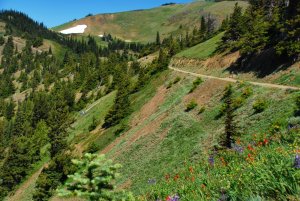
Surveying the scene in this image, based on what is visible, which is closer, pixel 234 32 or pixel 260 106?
pixel 260 106

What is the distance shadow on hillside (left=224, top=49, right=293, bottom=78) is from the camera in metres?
48.7

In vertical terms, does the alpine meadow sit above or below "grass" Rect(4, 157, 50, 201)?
Answer: above

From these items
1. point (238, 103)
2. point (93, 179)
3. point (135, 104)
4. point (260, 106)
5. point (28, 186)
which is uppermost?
point (93, 179)

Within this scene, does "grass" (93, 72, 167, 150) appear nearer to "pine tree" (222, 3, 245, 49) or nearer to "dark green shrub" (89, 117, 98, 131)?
"dark green shrub" (89, 117, 98, 131)

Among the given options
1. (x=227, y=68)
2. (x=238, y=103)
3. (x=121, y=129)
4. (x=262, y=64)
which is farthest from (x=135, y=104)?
(x=238, y=103)

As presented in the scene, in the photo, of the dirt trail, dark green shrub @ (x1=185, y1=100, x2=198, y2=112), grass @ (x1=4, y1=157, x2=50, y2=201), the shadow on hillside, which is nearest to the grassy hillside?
dark green shrub @ (x1=185, y1=100, x2=198, y2=112)

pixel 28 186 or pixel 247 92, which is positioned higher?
pixel 247 92

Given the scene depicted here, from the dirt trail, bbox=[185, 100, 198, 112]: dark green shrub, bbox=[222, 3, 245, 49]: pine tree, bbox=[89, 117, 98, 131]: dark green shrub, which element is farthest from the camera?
bbox=[89, 117, 98, 131]: dark green shrub

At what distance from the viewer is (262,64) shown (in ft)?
178

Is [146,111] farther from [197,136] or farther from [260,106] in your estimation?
[260,106]

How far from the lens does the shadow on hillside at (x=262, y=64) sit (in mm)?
48728

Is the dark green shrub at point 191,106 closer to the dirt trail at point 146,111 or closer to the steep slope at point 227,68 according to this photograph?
the steep slope at point 227,68

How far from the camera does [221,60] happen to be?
239 feet

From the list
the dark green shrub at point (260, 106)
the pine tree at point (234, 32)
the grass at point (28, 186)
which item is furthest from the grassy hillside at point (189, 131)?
the grass at point (28, 186)
